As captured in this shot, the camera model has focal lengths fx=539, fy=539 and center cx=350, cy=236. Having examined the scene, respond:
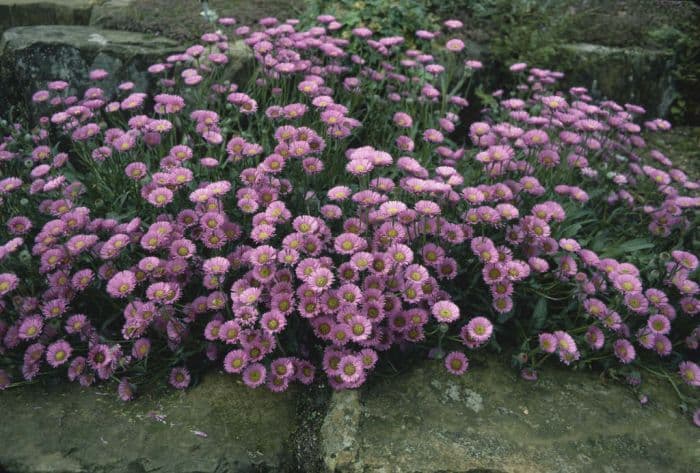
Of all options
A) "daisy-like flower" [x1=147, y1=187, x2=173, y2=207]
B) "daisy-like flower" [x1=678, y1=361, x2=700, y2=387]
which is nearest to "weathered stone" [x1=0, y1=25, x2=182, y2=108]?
"daisy-like flower" [x1=147, y1=187, x2=173, y2=207]

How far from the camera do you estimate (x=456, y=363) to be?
227cm

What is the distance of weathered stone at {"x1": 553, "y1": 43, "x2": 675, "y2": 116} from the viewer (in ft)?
15.7

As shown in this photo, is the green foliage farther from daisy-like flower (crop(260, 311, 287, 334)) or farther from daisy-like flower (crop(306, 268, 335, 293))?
daisy-like flower (crop(260, 311, 287, 334))

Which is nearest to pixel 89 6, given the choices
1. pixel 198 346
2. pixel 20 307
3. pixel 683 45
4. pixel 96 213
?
pixel 96 213

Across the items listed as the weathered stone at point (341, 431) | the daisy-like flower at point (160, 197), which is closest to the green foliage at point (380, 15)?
the daisy-like flower at point (160, 197)

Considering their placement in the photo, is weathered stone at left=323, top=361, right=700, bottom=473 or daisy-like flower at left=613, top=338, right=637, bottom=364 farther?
daisy-like flower at left=613, top=338, right=637, bottom=364

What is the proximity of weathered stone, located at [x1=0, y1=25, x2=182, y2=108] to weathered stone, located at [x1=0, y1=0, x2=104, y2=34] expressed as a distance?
129 centimetres

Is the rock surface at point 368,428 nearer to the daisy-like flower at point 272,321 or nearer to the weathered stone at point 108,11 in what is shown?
the daisy-like flower at point 272,321

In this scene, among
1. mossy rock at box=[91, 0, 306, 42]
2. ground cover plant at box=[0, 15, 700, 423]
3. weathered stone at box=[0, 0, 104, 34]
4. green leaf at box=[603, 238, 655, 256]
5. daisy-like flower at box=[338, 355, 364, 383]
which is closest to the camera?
daisy-like flower at box=[338, 355, 364, 383]

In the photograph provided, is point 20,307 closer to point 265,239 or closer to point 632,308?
point 265,239

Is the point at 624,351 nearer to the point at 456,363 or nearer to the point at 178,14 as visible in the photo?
the point at 456,363

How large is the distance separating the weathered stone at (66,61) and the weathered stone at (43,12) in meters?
1.29

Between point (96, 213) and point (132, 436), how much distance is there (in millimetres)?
1190

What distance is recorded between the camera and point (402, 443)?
1998 millimetres
